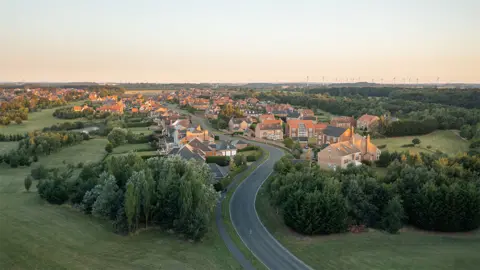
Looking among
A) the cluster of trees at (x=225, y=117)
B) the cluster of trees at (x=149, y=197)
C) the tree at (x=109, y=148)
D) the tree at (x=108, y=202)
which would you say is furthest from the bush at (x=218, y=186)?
the cluster of trees at (x=225, y=117)

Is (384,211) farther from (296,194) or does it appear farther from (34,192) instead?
(34,192)

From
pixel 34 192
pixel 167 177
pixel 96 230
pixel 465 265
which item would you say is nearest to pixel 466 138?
pixel 465 265

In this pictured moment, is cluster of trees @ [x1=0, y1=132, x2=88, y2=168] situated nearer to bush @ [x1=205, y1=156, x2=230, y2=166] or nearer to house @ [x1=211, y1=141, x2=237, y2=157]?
bush @ [x1=205, y1=156, x2=230, y2=166]

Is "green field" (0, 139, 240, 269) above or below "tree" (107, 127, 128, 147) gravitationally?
below

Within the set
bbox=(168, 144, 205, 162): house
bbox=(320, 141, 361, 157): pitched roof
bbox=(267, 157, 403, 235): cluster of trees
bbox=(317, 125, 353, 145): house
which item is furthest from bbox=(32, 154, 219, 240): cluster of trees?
bbox=(317, 125, 353, 145): house

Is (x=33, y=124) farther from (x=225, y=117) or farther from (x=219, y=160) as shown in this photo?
(x=219, y=160)

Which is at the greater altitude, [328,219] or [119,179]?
[119,179]
